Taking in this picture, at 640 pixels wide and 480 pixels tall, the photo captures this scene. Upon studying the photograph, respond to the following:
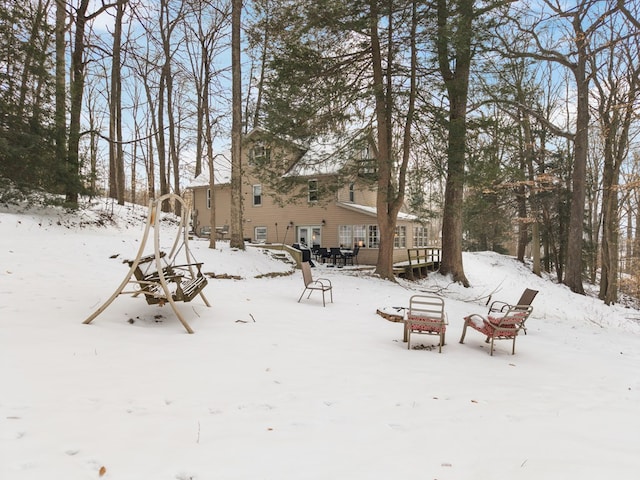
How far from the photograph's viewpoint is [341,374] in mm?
4180

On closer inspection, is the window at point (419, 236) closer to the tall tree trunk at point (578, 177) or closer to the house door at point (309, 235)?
the house door at point (309, 235)

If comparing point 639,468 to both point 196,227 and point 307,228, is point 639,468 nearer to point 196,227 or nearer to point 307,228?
point 307,228

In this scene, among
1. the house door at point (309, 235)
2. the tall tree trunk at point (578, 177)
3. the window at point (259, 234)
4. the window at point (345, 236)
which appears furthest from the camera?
the window at point (259, 234)

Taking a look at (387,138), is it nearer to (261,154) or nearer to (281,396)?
(261,154)

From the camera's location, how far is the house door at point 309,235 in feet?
73.1

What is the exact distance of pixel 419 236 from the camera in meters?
25.0

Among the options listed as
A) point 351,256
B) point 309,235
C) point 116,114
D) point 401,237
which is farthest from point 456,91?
point 116,114

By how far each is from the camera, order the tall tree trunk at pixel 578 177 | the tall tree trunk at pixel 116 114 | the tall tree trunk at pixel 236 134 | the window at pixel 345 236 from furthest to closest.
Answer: the window at pixel 345 236 < the tall tree trunk at pixel 116 114 < the tall tree trunk at pixel 578 177 < the tall tree trunk at pixel 236 134

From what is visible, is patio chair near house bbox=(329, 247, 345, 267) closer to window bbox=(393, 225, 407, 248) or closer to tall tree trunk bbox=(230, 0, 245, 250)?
window bbox=(393, 225, 407, 248)

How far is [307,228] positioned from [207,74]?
425 inches

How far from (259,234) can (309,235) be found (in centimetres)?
366

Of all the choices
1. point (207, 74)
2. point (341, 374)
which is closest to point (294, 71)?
point (207, 74)

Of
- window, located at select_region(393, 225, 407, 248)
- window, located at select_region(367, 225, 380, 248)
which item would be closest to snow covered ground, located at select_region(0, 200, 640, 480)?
window, located at select_region(367, 225, 380, 248)

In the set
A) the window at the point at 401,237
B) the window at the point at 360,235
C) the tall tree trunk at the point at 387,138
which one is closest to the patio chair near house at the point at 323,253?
the window at the point at 360,235
